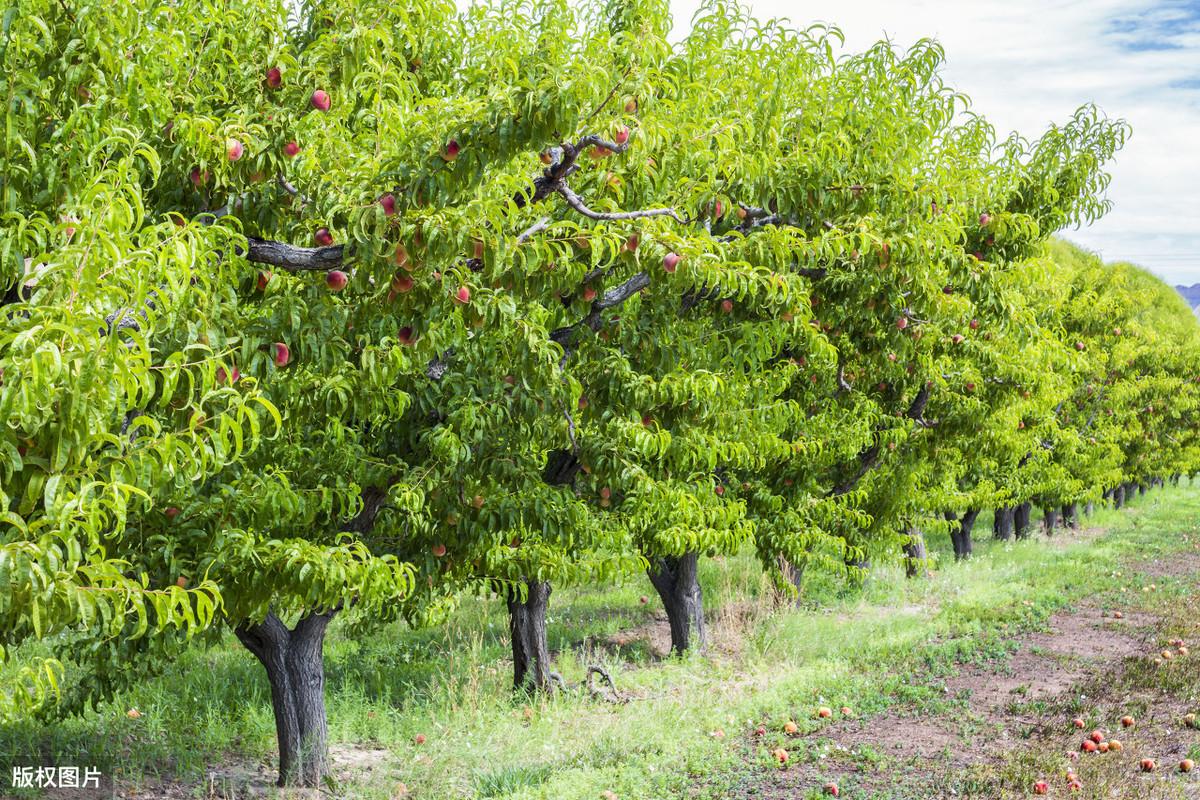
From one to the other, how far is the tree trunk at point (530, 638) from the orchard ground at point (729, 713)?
0.97 feet

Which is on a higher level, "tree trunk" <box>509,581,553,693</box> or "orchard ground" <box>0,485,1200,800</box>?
"tree trunk" <box>509,581,553,693</box>

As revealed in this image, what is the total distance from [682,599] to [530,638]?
2952 millimetres

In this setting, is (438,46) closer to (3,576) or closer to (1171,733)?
(3,576)

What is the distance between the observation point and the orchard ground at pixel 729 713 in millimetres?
7250

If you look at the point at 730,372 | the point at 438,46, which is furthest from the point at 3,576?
the point at 730,372

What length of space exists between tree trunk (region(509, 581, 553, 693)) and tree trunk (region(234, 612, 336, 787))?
2899 mm

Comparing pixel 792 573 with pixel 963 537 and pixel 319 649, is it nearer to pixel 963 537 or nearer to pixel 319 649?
pixel 319 649

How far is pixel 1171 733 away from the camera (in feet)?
27.1

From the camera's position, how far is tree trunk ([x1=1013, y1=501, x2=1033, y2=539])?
2898 centimetres

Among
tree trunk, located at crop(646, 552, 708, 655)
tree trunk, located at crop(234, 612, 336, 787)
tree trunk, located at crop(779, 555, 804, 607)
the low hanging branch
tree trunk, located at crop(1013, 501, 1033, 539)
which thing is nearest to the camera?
tree trunk, located at crop(234, 612, 336, 787)

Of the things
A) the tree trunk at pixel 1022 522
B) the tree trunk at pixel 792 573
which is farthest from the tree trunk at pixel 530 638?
the tree trunk at pixel 1022 522

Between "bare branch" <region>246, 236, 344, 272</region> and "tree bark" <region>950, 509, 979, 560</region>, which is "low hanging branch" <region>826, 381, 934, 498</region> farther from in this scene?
"tree bark" <region>950, 509, 979, 560</region>

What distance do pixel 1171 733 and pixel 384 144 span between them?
7742 mm

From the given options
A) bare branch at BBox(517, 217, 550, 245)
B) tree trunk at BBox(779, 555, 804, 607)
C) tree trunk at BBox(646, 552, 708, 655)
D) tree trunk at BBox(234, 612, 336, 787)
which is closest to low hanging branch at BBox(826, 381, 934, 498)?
tree trunk at BBox(779, 555, 804, 607)
